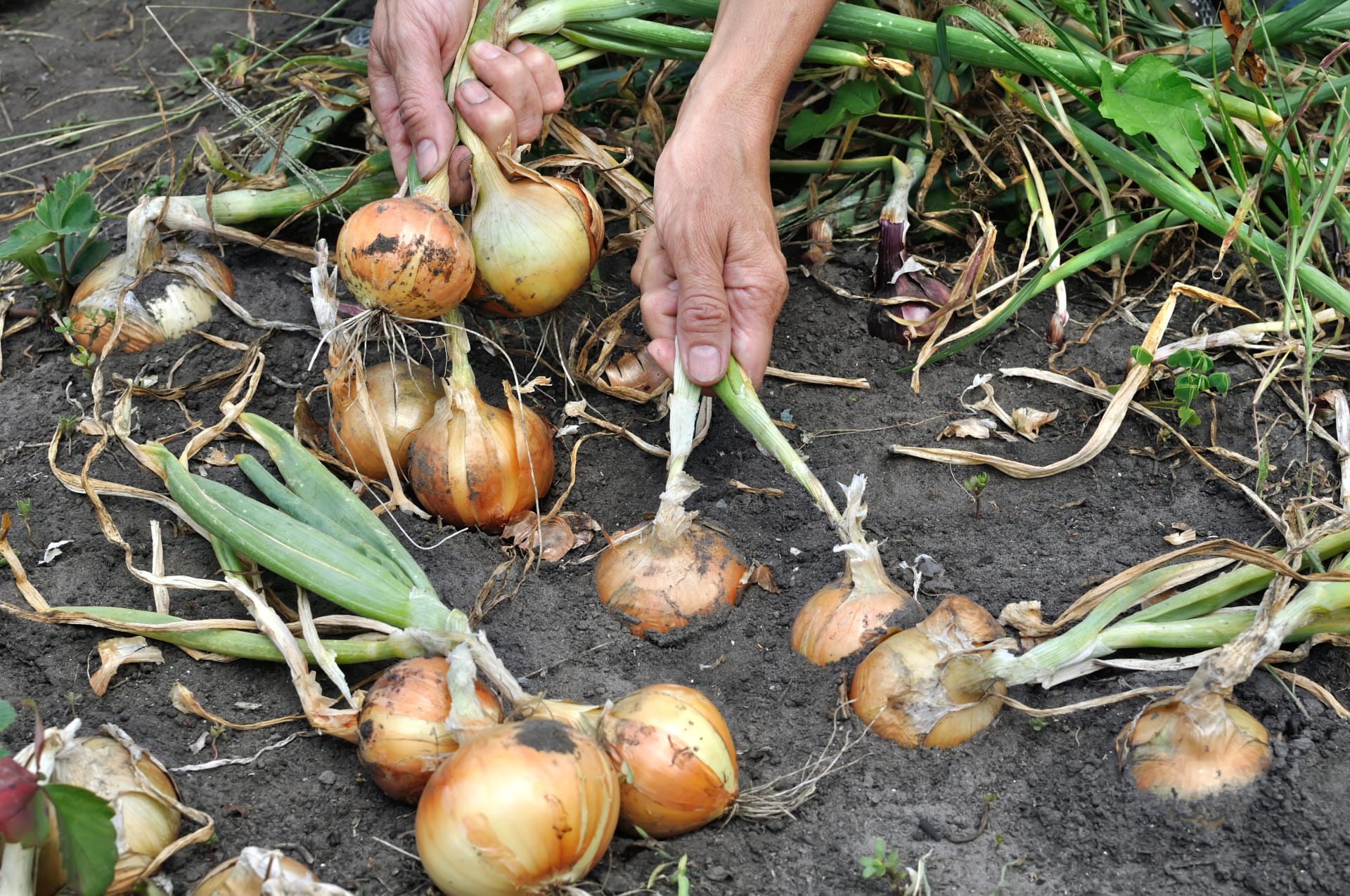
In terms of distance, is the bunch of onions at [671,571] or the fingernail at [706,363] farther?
the fingernail at [706,363]

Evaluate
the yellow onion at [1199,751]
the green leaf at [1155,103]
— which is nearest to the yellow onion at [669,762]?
the yellow onion at [1199,751]

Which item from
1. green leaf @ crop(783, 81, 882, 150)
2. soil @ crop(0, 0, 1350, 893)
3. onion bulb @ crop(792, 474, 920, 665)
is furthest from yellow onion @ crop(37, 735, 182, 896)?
green leaf @ crop(783, 81, 882, 150)

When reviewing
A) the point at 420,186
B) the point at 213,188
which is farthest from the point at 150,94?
the point at 420,186

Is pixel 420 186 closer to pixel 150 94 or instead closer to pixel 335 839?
pixel 335 839

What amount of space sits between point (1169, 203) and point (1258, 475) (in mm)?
482

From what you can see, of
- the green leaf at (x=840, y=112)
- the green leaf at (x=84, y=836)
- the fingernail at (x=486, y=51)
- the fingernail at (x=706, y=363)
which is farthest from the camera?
the green leaf at (x=840, y=112)

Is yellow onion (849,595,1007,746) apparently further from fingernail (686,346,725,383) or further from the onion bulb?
fingernail (686,346,725,383)

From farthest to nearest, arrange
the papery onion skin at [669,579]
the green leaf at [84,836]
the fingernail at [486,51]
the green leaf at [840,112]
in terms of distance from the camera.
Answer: the green leaf at [840,112] → the fingernail at [486,51] → the papery onion skin at [669,579] → the green leaf at [84,836]

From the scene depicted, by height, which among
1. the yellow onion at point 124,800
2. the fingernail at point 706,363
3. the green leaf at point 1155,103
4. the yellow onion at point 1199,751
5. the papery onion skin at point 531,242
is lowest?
the yellow onion at point 124,800

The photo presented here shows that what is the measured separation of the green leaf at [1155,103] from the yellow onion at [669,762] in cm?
116

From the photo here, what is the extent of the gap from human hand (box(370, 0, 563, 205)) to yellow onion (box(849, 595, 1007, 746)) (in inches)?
40.9

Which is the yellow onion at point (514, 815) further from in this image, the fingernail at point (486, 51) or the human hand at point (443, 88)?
the fingernail at point (486, 51)

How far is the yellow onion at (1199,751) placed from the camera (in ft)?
3.74

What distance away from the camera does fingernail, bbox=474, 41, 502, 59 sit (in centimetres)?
178
